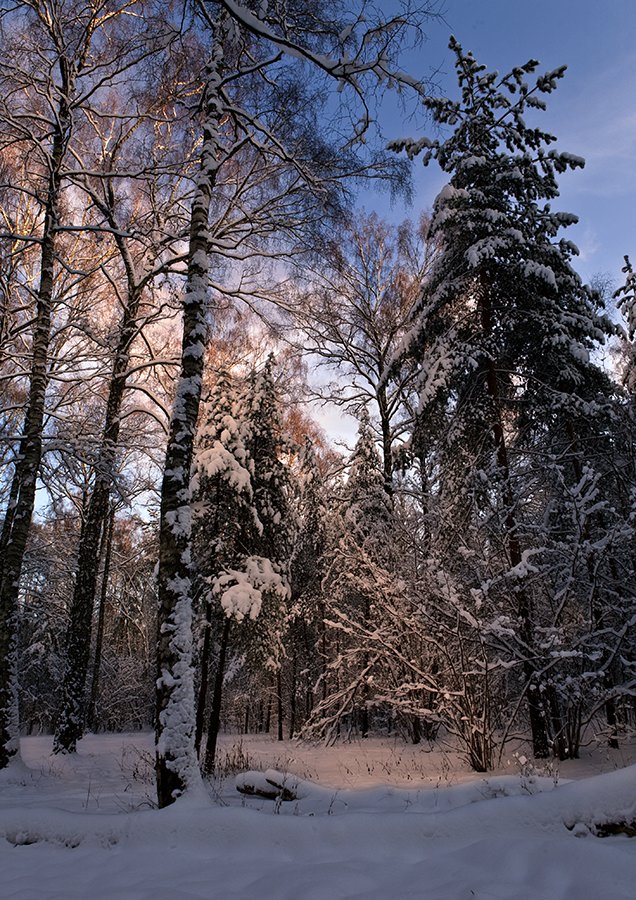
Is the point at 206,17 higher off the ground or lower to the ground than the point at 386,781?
higher

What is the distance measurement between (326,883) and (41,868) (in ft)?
6.73

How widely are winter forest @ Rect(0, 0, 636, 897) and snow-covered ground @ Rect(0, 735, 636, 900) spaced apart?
34.8 inches

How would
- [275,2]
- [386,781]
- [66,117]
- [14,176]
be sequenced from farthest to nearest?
1. [14,176]
2. [66,117]
3. [386,781]
4. [275,2]

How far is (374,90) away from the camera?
6984mm

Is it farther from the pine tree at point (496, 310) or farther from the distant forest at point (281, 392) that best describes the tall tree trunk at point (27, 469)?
the pine tree at point (496, 310)

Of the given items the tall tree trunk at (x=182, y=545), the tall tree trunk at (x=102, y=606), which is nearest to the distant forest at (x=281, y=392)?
the tall tree trunk at (x=182, y=545)

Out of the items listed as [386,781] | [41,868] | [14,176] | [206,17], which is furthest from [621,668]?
[14,176]

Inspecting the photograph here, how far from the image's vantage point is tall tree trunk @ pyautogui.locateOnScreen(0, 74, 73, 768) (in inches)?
316

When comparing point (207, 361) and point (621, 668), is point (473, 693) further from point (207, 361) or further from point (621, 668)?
point (207, 361)

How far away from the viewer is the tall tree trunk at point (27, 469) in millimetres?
8039

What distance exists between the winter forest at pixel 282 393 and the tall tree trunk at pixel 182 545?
0.03 m

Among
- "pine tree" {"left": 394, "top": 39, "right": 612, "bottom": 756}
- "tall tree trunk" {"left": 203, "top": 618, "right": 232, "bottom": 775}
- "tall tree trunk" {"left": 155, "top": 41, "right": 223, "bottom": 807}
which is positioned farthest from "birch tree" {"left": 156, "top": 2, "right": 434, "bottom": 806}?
"tall tree trunk" {"left": 203, "top": 618, "right": 232, "bottom": 775}

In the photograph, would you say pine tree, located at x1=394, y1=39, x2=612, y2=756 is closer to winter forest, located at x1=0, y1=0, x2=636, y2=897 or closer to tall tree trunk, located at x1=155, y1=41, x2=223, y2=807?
winter forest, located at x1=0, y1=0, x2=636, y2=897

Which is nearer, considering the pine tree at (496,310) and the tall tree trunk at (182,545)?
the tall tree trunk at (182,545)
